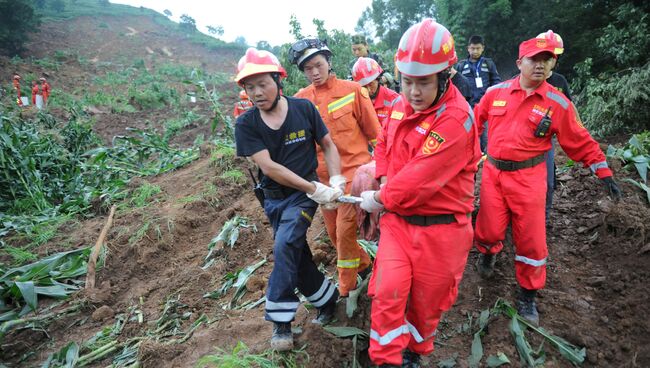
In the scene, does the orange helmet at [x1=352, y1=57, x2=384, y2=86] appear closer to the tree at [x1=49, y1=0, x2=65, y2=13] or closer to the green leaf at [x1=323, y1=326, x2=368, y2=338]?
the green leaf at [x1=323, y1=326, x2=368, y2=338]

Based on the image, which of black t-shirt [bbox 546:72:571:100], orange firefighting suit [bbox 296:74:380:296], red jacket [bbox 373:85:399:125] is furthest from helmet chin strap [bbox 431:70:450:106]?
black t-shirt [bbox 546:72:571:100]

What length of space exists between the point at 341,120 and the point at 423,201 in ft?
4.55

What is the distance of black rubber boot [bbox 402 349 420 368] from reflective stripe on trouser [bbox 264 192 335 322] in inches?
27.6

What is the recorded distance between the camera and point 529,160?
9.94 ft

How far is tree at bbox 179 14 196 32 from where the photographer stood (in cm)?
6800

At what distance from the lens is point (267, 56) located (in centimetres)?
251

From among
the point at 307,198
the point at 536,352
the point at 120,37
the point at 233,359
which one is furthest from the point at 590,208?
the point at 120,37

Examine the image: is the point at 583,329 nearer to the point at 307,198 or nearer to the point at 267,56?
the point at 307,198

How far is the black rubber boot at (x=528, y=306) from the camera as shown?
297 centimetres

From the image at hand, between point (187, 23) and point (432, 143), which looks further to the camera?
point (187, 23)

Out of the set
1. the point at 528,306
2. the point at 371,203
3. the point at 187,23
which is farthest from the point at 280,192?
the point at 187,23

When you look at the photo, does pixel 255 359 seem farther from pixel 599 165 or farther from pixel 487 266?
pixel 599 165

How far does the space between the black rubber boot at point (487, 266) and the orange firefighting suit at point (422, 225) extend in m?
1.31

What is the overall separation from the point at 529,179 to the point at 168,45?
58426mm
